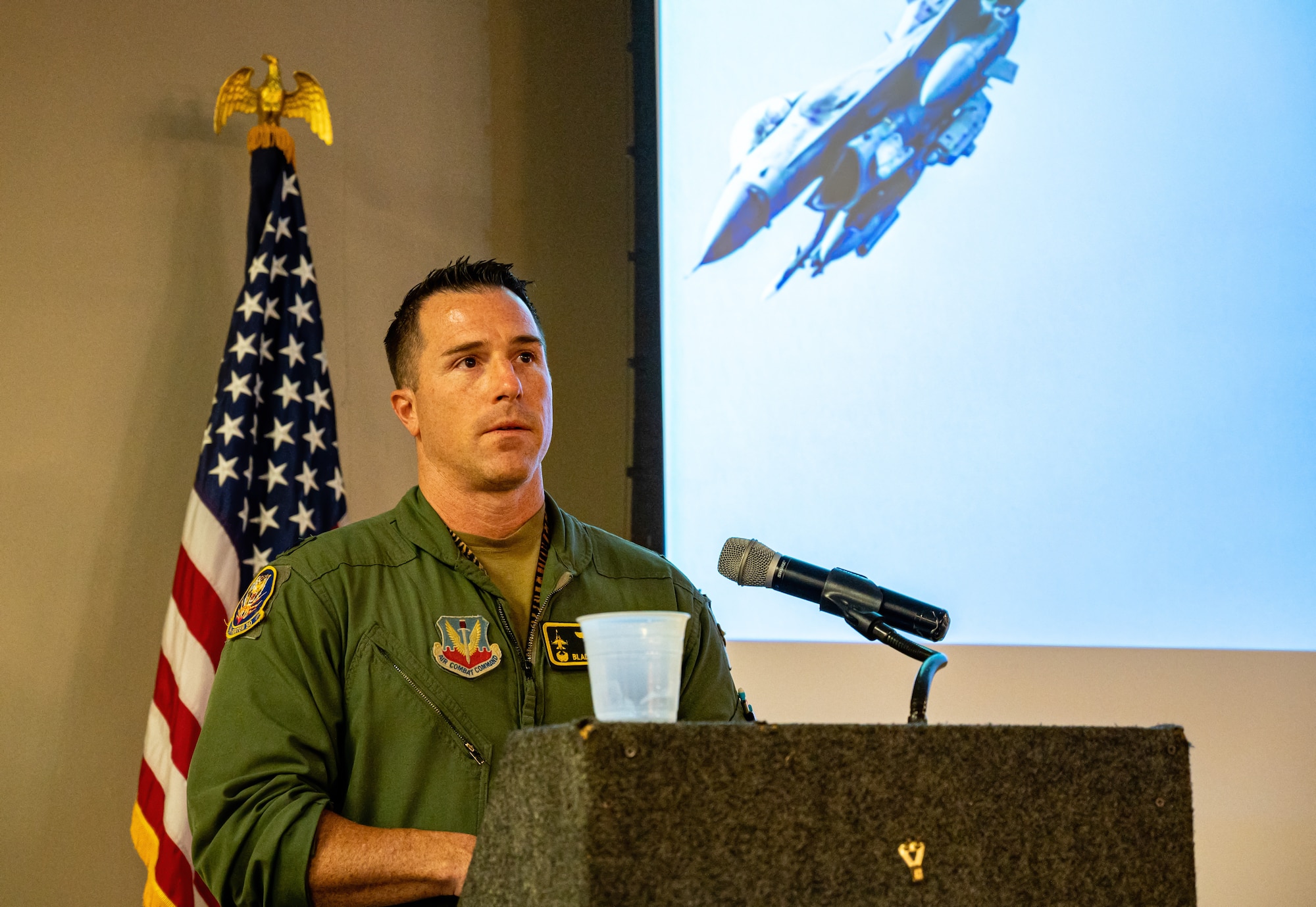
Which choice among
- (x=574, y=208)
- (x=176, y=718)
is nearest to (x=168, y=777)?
(x=176, y=718)

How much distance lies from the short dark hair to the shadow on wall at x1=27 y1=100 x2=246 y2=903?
4.16 ft

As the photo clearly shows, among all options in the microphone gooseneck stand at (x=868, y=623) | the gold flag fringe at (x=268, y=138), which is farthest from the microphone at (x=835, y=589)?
the gold flag fringe at (x=268, y=138)

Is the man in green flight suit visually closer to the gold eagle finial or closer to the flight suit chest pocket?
the flight suit chest pocket

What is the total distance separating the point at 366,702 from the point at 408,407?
62cm

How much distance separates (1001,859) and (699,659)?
105 centimetres

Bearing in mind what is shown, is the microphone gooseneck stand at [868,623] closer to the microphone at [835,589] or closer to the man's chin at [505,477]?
the microphone at [835,589]

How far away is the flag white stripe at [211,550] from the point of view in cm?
285

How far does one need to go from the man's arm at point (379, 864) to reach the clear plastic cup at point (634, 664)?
1.44 ft

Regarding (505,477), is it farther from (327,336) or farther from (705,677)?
(327,336)

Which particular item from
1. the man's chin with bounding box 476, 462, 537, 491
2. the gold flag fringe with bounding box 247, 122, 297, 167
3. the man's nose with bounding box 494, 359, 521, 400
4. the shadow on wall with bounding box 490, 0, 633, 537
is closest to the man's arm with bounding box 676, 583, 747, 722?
the man's chin with bounding box 476, 462, 537, 491

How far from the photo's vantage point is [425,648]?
70.3 inches

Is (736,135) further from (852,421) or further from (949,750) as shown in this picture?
(949,750)

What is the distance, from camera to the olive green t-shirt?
6.46 feet

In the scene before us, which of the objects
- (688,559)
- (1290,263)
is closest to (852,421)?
(688,559)
